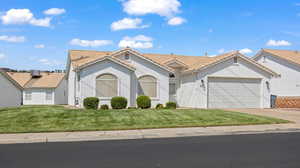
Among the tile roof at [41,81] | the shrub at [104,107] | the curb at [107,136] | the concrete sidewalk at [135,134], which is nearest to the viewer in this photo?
the curb at [107,136]

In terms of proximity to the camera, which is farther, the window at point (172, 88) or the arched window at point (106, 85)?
the window at point (172, 88)

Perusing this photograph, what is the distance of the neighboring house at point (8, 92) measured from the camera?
21484mm

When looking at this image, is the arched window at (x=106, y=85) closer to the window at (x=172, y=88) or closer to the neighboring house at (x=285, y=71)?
the window at (x=172, y=88)

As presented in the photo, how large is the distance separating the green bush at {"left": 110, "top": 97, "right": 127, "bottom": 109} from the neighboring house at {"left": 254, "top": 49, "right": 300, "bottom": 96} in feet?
58.3

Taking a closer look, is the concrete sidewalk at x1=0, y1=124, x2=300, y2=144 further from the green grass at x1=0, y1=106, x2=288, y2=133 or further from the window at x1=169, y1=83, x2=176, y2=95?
the window at x1=169, y1=83, x2=176, y2=95

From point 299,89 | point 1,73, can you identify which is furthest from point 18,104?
point 299,89

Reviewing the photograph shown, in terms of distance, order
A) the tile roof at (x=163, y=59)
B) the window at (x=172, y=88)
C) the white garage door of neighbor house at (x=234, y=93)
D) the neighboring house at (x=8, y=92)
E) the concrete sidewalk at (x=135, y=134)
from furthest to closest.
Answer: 1. the window at (x=172, y=88)
2. the white garage door of neighbor house at (x=234, y=93)
3. the tile roof at (x=163, y=59)
4. the neighboring house at (x=8, y=92)
5. the concrete sidewalk at (x=135, y=134)

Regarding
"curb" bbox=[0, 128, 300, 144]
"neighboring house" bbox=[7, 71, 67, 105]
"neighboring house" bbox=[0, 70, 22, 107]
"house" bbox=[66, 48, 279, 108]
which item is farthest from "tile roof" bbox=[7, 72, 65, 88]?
"curb" bbox=[0, 128, 300, 144]

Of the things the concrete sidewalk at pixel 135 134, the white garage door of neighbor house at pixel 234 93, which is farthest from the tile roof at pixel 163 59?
the concrete sidewalk at pixel 135 134

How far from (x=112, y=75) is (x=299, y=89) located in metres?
19.9

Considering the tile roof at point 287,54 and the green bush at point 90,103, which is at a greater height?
the tile roof at point 287,54

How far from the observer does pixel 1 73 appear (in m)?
21.0

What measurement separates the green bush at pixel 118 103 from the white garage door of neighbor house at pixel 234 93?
7.45 m

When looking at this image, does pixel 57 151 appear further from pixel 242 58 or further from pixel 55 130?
pixel 242 58
